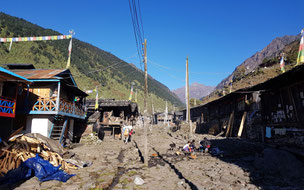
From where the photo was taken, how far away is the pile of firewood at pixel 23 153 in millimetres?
8692

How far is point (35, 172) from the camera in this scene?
8531 mm

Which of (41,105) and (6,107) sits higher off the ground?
(41,105)

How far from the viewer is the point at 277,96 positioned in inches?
563

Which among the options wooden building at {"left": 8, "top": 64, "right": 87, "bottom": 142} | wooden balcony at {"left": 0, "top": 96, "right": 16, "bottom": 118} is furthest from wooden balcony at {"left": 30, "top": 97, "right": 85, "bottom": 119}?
wooden balcony at {"left": 0, "top": 96, "right": 16, "bottom": 118}

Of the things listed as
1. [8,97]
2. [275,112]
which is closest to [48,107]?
[8,97]

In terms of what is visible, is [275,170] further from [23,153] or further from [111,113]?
[111,113]

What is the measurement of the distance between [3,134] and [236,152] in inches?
651

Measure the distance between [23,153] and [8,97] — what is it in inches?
183

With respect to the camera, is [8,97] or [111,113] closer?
[8,97]

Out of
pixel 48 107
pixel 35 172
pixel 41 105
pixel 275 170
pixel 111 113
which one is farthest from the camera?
pixel 111 113

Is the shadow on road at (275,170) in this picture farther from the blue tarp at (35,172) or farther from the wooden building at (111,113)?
the wooden building at (111,113)

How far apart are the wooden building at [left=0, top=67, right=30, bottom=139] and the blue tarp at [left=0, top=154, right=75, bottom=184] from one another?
474 centimetres

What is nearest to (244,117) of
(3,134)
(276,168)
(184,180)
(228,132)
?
(228,132)

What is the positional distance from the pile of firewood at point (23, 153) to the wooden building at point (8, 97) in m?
2.60
